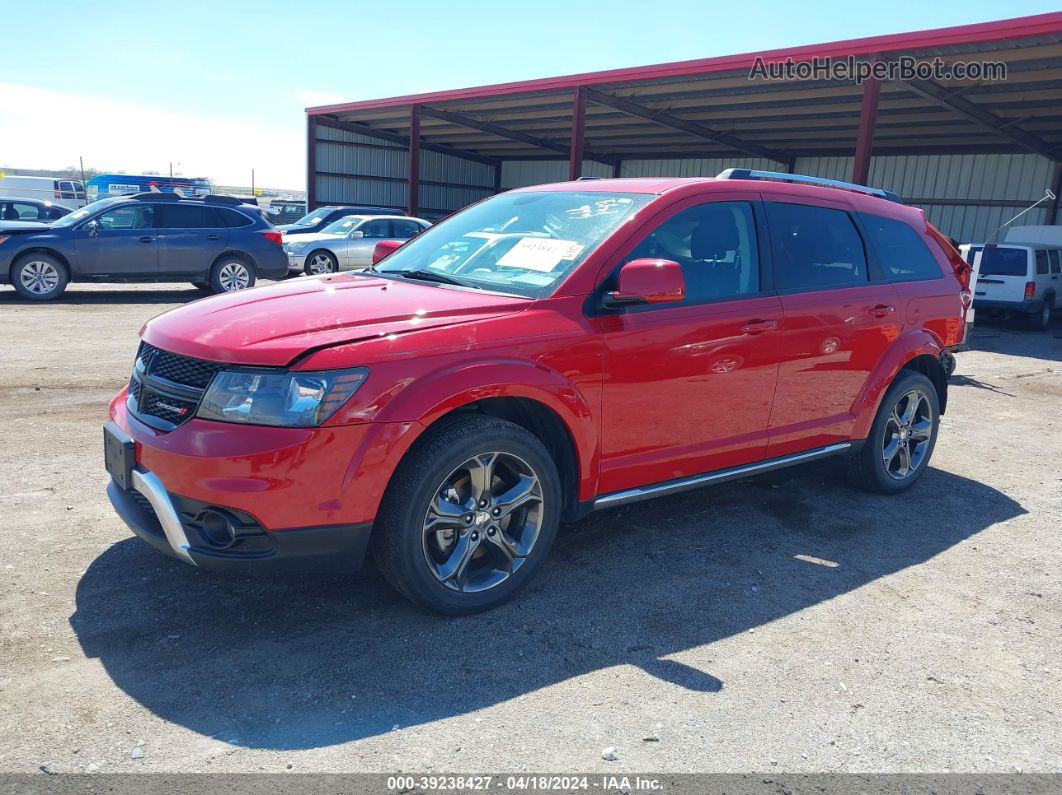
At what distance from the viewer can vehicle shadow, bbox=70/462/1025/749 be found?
114 inches

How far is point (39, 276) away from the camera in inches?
515

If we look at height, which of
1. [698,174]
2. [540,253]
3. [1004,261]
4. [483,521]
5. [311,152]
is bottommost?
[483,521]

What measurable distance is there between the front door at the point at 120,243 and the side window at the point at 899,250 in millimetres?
11917

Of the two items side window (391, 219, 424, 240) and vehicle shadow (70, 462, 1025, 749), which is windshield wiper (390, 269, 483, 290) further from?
side window (391, 219, 424, 240)

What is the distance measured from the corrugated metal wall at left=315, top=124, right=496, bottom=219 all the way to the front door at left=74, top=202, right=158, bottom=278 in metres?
17.9

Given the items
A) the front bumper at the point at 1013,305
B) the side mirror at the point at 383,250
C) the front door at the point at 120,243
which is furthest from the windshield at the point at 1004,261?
the front door at the point at 120,243

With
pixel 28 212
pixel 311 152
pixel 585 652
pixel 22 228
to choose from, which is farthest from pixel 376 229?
pixel 585 652

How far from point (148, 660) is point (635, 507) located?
278 cm

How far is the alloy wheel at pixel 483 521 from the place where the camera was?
342 cm

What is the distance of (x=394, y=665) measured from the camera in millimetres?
3139

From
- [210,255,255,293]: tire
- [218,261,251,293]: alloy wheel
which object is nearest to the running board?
[210,255,255,293]: tire

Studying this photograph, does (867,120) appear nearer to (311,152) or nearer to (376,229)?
(376,229)

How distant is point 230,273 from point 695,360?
12.3 m

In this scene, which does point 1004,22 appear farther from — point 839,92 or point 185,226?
point 185,226
